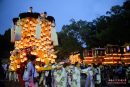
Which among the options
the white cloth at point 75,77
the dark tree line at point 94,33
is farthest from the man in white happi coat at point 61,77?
the dark tree line at point 94,33

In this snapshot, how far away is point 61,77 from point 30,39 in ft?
18.6

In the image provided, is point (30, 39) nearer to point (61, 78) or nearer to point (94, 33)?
point (61, 78)

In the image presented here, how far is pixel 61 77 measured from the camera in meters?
15.6

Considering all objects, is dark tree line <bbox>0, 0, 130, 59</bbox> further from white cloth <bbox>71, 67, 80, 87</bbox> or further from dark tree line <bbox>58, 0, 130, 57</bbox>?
white cloth <bbox>71, 67, 80, 87</bbox>

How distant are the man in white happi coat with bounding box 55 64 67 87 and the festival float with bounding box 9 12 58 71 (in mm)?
4579

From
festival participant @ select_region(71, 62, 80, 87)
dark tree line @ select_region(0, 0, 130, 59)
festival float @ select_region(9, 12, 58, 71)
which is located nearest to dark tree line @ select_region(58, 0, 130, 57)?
dark tree line @ select_region(0, 0, 130, 59)

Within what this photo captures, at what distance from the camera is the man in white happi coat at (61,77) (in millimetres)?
15617

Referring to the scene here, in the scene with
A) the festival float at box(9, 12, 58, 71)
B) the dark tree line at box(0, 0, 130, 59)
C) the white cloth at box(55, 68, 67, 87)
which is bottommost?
the white cloth at box(55, 68, 67, 87)

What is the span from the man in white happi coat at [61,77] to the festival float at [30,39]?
4.58 m

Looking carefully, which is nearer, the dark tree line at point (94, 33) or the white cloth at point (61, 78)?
the white cloth at point (61, 78)

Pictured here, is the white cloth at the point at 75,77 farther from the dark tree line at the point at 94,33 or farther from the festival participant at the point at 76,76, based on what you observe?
the dark tree line at the point at 94,33

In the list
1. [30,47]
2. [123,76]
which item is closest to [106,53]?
[123,76]

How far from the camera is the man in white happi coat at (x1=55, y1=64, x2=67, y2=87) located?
1562cm

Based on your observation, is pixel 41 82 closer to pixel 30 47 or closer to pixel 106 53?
pixel 30 47
